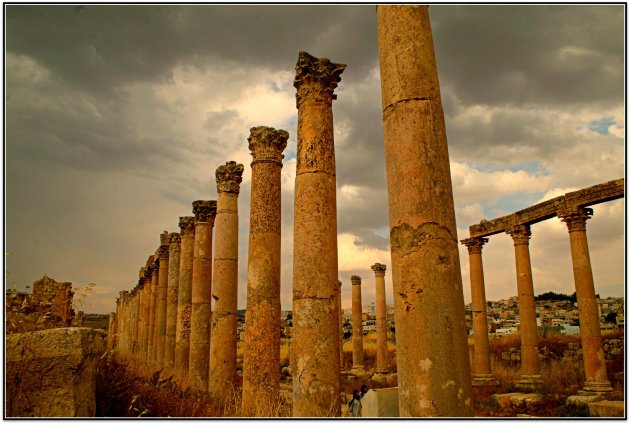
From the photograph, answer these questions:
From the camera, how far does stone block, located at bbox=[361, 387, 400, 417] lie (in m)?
10.7

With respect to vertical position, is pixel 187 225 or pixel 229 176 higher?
pixel 229 176

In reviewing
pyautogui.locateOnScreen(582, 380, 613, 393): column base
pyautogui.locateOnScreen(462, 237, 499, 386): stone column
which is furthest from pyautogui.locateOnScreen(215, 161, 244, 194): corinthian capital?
pyautogui.locateOnScreen(582, 380, 613, 393): column base

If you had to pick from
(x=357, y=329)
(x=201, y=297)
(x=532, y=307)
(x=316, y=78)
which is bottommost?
(x=357, y=329)

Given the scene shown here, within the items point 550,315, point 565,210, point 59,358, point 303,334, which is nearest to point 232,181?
point 303,334

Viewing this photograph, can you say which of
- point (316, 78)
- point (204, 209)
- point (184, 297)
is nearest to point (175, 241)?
point (184, 297)

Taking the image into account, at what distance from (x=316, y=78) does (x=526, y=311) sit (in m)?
16.1

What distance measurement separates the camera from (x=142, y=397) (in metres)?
7.58

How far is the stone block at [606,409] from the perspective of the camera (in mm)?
13164

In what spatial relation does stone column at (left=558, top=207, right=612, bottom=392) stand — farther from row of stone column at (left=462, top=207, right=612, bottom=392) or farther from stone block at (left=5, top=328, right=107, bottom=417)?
stone block at (left=5, top=328, right=107, bottom=417)

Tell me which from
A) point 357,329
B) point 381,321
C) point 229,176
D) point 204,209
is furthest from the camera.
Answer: point 357,329

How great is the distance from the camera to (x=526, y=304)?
2025 cm

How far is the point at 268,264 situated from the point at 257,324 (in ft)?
4.56

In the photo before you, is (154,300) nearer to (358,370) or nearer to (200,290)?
(200,290)

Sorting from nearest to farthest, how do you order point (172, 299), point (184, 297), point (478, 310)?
point (184, 297) → point (172, 299) → point (478, 310)
